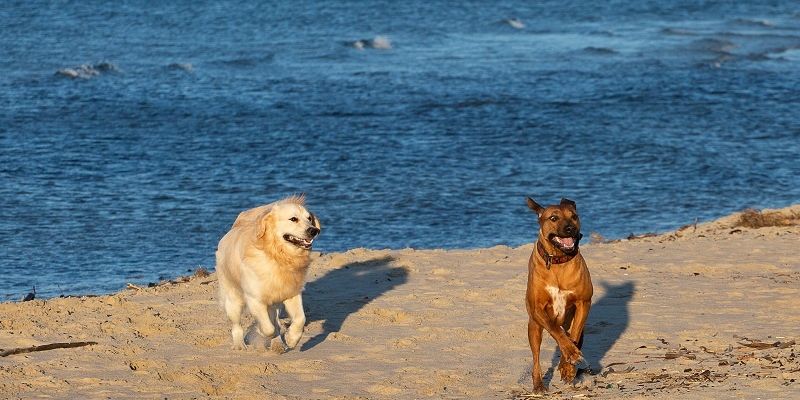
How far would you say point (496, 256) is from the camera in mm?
13945

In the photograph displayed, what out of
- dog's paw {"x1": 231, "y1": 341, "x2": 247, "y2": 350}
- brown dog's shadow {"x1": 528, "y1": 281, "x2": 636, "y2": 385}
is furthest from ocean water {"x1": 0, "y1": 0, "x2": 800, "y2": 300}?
brown dog's shadow {"x1": 528, "y1": 281, "x2": 636, "y2": 385}

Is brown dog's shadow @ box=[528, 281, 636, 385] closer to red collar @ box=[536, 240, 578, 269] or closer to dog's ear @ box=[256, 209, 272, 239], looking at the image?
red collar @ box=[536, 240, 578, 269]

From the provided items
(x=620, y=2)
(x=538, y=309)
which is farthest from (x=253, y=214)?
(x=620, y=2)

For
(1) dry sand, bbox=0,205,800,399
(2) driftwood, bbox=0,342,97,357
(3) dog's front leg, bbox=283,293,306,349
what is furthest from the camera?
(3) dog's front leg, bbox=283,293,306,349

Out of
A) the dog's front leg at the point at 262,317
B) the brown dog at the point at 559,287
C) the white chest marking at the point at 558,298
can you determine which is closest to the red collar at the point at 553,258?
the brown dog at the point at 559,287

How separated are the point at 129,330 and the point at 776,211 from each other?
9.33 metres

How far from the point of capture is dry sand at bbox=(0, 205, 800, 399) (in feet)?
29.4

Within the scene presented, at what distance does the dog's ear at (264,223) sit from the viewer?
1006 cm

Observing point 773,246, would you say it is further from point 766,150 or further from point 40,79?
point 40,79

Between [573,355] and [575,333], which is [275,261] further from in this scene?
[573,355]

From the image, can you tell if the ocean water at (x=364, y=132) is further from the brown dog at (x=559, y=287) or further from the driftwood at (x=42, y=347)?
the brown dog at (x=559, y=287)

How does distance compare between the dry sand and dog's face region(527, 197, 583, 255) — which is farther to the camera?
Answer: the dry sand

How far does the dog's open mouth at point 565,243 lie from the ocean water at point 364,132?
7.40 metres

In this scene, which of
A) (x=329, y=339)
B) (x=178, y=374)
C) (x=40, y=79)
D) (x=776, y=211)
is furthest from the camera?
(x=40, y=79)
